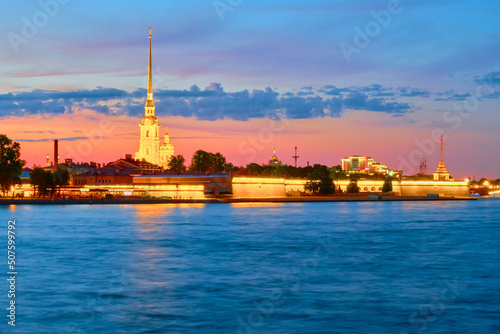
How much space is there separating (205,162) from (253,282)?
327 ft

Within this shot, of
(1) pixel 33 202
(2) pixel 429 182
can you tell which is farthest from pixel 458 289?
(2) pixel 429 182

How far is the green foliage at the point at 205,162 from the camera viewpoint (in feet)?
393

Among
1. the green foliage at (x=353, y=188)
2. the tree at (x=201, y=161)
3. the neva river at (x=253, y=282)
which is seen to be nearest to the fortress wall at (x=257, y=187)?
the green foliage at (x=353, y=188)

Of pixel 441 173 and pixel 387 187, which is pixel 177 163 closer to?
pixel 387 187

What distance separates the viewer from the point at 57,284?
20656 millimetres

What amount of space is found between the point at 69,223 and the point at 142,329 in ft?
115

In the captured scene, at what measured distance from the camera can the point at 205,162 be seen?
395 ft

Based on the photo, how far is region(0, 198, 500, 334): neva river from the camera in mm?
15539

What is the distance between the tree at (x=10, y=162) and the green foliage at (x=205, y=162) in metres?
47.1

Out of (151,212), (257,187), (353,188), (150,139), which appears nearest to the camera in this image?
(151,212)

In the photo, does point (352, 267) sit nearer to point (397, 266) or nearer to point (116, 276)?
point (397, 266)

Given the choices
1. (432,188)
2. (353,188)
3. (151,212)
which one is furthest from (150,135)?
(151,212)

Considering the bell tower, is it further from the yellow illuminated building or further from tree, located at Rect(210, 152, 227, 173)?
the yellow illuminated building

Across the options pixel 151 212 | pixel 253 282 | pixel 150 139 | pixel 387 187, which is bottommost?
pixel 253 282
